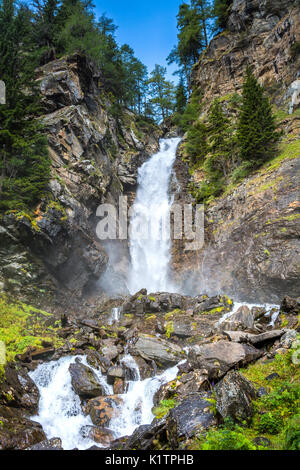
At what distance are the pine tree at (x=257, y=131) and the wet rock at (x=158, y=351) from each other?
16.6 m

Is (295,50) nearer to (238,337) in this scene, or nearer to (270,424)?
(238,337)

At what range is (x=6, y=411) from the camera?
7.19m

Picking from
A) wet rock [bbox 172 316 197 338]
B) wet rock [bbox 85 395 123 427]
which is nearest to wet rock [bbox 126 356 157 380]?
wet rock [bbox 85 395 123 427]

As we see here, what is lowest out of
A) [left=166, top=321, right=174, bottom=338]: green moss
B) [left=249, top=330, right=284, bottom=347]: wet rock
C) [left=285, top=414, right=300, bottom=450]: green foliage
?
[left=166, top=321, right=174, bottom=338]: green moss

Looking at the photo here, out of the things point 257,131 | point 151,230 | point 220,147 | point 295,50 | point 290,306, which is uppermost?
point 295,50

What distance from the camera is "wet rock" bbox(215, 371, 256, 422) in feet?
15.6

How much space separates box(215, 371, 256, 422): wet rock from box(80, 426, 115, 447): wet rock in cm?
439

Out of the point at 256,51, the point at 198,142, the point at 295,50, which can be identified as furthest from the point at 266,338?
the point at 256,51

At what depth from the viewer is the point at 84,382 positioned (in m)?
9.29

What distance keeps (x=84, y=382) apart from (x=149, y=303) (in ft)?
29.5

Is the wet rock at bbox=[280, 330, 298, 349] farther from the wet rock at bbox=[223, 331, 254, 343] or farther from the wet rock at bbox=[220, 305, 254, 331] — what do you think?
the wet rock at bbox=[220, 305, 254, 331]

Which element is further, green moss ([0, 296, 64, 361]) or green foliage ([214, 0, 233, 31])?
green foliage ([214, 0, 233, 31])

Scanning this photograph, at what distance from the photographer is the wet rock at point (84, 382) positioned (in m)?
9.05

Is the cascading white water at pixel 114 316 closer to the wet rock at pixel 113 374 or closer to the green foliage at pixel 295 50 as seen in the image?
the wet rock at pixel 113 374
